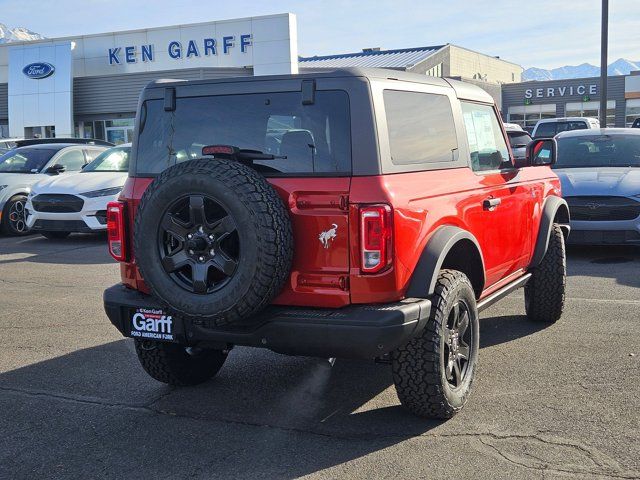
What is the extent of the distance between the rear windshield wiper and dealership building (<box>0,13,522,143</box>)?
30.4m

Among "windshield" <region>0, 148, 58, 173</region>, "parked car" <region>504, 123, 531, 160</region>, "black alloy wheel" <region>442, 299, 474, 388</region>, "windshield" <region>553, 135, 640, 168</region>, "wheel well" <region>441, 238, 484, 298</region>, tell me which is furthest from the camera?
"windshield" <region>0, 148, 58, 173</region>

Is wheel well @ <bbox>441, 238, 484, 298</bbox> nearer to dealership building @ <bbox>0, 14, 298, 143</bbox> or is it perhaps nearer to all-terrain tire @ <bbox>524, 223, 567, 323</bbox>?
all-terrain tire @ <bbox>524, 223, 567, 323</bbox>

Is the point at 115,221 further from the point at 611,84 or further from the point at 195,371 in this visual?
the point at 611,84

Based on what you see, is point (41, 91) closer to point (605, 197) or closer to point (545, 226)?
point (605, 197)

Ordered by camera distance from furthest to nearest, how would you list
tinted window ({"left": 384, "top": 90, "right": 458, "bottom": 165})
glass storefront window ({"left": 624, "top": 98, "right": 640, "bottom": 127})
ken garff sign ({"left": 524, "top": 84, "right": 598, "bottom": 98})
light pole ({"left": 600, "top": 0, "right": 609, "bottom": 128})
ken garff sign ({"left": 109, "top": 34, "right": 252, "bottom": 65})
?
ken garff sign ({"left": 524, "top": 84, "right": 598, "bottom": 98}) < glass storefront window ({"left": 624, "top": 98, "right": 640, "bottom": 127}) < ken garff sign ({"left": 109, "top": 34, "right": 252, "bottom": 65}) < light pole ({"left": 600, "top": 0, "right": 609, "bottom": 128}) < tinted window ({"left": 384, "top": 90, "right": 458, "bottom": 165})

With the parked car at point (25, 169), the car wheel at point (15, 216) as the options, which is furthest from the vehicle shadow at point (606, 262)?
the car wheel at point (15, 216)

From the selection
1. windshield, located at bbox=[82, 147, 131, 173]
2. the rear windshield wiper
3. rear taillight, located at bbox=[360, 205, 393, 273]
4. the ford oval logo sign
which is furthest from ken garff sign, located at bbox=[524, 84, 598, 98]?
rear taillight, located at bbox=[360, 205, 393, 273]

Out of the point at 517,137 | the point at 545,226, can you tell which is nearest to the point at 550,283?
the point at 545,226

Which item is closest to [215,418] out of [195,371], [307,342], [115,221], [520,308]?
[195,371]

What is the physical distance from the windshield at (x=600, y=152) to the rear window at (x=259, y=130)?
7.24 meters

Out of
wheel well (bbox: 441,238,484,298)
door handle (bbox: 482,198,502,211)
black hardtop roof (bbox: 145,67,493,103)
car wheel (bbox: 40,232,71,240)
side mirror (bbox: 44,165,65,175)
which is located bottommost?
car wheel (bbox: 40,232,71,240)

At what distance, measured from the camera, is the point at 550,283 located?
19.6ft

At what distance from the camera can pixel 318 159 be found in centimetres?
382

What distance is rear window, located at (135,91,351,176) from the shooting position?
3812 millimetres
